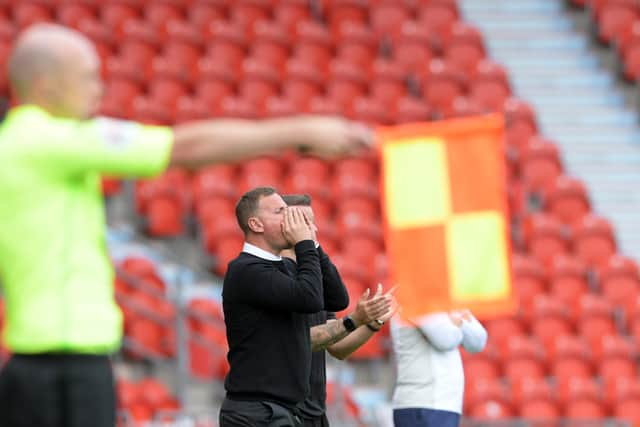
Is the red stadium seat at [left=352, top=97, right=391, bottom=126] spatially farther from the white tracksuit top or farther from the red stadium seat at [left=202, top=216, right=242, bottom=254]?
the white tracksuit top

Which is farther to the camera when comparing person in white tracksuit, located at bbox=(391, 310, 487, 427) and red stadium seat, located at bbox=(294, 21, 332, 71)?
red stadium seat, located at bbox=(294, 21, 332, 71)

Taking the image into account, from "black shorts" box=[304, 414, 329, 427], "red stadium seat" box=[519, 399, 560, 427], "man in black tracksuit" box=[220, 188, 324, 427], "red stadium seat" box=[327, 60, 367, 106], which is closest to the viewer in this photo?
"man in black tracksuit" box=[220, 188, 324, 427]

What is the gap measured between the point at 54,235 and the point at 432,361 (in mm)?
3063

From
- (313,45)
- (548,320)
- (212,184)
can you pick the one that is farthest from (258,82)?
(548,320)

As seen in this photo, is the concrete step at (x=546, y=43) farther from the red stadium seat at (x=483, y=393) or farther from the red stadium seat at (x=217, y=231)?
the red stadium seat at (x=483, y=393)

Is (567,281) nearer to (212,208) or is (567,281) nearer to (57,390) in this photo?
(212,208)

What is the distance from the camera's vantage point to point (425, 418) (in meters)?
5.80

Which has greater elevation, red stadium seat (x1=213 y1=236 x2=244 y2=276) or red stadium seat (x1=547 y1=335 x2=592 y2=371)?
red stadium seat (x1=213 y1=236 x2=244 y2=276)

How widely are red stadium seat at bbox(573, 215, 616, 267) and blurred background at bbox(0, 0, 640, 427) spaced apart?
0.05 ft

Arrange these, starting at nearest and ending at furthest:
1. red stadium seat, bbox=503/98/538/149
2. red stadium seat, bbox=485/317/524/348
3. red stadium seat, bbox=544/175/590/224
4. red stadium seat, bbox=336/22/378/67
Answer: red stadium seat, bbox=485/317/524/348 → red stadium seat, bbox=544/175/590/224 → red stadium seat, bbox=503/98/538/149 → red stadium seat, bbox=336/22/378/67

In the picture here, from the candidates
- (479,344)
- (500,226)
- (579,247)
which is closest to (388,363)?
(579,247)

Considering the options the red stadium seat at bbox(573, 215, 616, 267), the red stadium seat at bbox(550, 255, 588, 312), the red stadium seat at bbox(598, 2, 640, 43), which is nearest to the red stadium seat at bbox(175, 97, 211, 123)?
the red stadium seat at bbox(550, 255, 588, 312)

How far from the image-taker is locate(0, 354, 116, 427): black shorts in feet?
10.2

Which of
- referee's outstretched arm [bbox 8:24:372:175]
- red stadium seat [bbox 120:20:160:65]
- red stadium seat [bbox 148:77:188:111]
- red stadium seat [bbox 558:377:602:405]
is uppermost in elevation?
red stadium seat [bbox 120:20:160:65]
